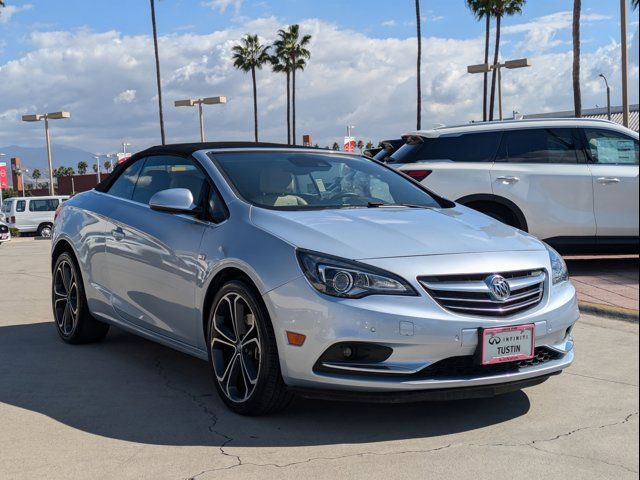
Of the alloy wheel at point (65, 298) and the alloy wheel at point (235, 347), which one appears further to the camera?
the alloy wheel at point (65, 298)

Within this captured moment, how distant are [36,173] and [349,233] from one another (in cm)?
10122

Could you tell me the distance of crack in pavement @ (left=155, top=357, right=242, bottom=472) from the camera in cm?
361

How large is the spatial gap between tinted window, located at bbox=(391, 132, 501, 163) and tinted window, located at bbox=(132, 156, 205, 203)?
3.89m

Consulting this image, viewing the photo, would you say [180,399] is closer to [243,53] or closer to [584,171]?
[584,171]

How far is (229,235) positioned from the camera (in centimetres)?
427

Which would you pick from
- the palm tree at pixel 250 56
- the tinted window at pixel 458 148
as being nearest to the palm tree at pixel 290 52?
the palm tree at pixel 250 56

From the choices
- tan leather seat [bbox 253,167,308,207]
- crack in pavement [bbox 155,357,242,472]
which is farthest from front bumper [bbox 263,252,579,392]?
tan leather seat [bbox 253,167,308,207]

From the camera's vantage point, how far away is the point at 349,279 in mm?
3609

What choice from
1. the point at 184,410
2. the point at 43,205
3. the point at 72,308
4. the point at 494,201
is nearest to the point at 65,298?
the point at 72,308

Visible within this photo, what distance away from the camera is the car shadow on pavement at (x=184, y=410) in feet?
12.6

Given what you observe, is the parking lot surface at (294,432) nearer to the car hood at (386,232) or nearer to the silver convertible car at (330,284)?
the silver convertible car at (330,284)

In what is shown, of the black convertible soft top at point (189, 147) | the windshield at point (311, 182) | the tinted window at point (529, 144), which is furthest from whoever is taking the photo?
the tinted window at point (529, 144)

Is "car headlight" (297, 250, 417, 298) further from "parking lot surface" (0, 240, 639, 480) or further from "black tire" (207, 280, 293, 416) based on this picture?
"parking lot surface" (0, 240, 639, 480)

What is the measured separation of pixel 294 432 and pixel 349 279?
87 cm
